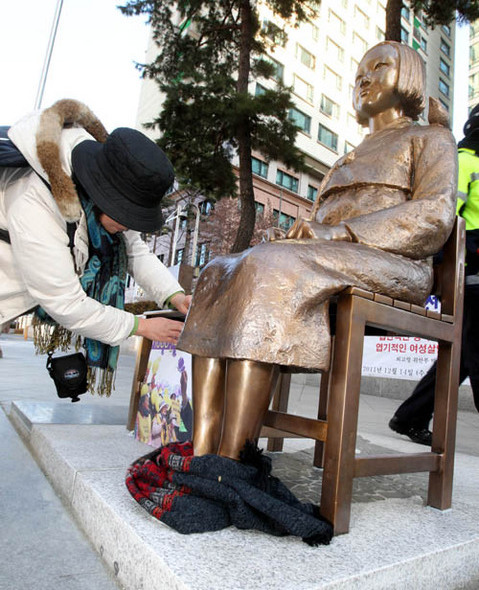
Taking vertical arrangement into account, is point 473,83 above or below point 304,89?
above

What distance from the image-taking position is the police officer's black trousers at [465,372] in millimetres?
2455

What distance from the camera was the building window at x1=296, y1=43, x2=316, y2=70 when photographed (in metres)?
32.5

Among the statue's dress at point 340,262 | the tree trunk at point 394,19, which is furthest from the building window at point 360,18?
the statue's dress at point 340,262

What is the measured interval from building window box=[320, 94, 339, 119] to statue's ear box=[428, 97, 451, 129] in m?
34.9

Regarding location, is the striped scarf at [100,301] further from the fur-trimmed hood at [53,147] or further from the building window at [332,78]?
the building window at [332,78]

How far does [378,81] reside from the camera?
5.79 feet

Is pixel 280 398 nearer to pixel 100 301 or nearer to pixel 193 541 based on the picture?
pixel 100 301

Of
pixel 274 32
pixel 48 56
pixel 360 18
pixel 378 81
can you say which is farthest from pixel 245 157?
pixel 360 18

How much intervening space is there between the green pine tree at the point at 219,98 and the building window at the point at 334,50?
2790 cm

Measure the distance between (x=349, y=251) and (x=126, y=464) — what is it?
1.03 metres

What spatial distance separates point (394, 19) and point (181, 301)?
6963mm

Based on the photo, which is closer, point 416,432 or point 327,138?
point 416,432

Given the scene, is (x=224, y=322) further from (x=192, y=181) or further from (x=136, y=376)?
(x=192, y=181)

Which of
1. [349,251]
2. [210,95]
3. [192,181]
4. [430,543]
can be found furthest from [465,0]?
[430,543]
